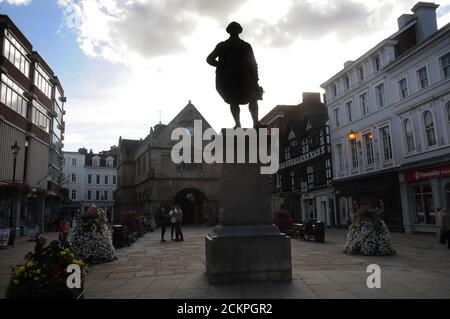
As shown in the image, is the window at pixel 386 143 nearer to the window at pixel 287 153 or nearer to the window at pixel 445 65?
the window at pixel 445 65

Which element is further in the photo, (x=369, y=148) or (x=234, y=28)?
(x=369, y=148)

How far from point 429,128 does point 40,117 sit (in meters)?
30.4

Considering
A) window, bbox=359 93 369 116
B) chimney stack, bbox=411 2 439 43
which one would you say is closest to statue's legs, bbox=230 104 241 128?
chimney stack, bbox=411 2 439 43

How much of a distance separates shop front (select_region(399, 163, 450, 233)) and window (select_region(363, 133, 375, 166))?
157 inches

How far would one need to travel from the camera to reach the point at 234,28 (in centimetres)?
→ 768

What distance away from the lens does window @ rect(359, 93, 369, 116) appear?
28625 mm

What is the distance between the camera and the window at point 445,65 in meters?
20.5

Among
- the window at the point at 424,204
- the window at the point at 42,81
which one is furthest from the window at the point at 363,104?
the window at the point at 42,81

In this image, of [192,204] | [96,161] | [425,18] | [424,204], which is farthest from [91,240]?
[96,161]

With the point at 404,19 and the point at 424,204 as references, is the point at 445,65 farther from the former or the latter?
the point at 424,204

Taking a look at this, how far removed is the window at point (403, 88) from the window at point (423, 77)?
1.17 meters

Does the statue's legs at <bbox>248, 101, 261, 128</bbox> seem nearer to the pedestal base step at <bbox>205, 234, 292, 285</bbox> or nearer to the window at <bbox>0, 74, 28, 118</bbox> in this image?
the pedestal base step at <bbox>205, 234, 292, 285</bbox>
